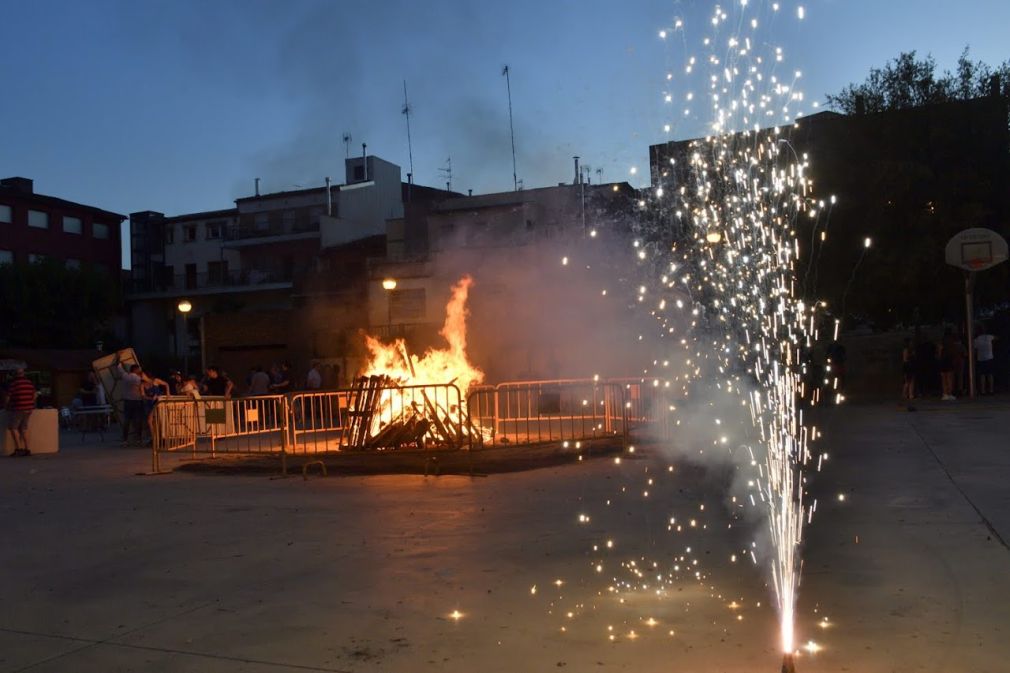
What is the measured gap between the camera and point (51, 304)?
137ft

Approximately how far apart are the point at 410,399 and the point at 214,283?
40.7 meters

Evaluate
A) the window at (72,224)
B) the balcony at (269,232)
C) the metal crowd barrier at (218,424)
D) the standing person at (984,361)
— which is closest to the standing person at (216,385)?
the metal crowd barrier at (218,424)

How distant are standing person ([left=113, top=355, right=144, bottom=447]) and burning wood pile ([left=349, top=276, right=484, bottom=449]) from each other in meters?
4.66

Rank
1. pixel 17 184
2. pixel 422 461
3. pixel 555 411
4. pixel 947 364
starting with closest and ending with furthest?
1. pixel 422 461
2. pixel 555 411
3. pixel 947 364
4. pixel 17 184

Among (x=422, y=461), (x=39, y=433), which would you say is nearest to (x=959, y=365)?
(x=422, y=461)

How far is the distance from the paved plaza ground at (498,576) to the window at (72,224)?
44.9m

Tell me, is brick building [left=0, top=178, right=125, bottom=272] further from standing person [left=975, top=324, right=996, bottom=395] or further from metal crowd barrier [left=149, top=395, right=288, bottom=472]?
standing person [left=975, top=324, right=996, bottom=395]

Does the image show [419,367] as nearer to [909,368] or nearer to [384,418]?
[384,418]

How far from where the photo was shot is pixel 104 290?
4447 cm

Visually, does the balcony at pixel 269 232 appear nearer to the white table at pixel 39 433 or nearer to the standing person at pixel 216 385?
the standing person at pixel 216 385

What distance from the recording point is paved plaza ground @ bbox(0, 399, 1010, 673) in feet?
14.7

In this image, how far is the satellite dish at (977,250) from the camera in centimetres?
1848

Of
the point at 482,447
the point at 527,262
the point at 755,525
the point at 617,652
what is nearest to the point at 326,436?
the point at 482,447

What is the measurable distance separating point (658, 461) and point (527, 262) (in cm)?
894
